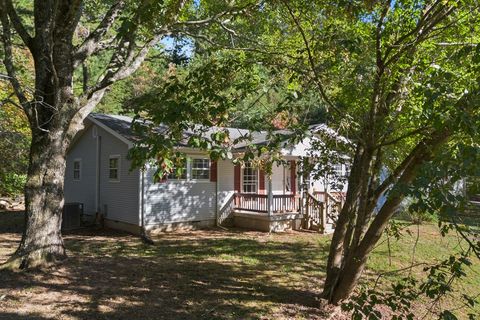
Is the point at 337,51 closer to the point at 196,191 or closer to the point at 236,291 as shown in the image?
the point at 236,291

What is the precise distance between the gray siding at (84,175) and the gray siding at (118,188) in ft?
2.48

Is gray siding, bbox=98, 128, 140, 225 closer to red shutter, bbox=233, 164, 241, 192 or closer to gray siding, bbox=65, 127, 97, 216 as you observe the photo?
gray siding, bbox=65, 127, 97, 216

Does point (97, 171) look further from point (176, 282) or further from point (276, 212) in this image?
point (176, 282)

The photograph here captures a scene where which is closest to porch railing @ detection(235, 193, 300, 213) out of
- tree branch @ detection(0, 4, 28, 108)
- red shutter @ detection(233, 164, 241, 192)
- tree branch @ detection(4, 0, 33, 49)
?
red shutter @ detection(233, 164, 241, 192)

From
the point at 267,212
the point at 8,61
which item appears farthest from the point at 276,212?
the point at 8,61

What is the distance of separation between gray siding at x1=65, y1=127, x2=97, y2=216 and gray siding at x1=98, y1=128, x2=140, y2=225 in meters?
0.76

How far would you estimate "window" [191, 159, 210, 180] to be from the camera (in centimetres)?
1534

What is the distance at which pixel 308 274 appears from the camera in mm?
8977

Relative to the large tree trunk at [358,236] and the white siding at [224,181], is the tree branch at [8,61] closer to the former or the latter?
the large tree trunk at [358,236]

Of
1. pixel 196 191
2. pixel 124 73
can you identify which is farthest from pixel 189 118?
pixel 196 191

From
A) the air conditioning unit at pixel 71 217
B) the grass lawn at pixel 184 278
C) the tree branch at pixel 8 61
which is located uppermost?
the tree branch at pixel 8 61

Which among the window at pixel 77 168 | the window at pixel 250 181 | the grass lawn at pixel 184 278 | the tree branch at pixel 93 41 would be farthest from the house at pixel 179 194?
the tree branch at pixel 93 41

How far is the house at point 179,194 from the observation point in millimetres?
14172

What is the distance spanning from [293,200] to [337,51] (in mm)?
10996
